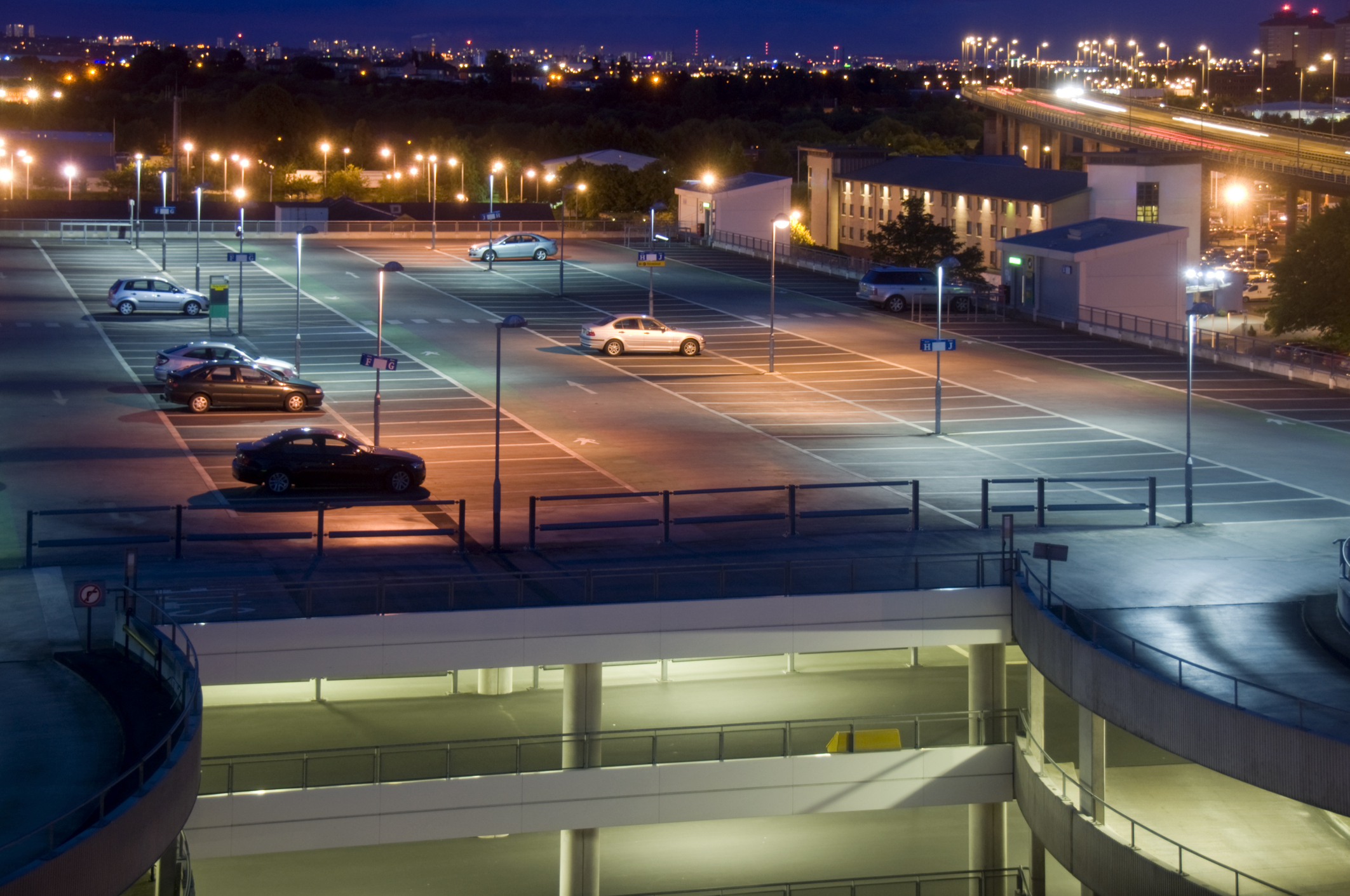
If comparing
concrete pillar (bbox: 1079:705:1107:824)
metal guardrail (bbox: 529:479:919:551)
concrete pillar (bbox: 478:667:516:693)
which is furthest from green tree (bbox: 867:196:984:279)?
concrete pillar (bbox: 1079:705:1107:824)

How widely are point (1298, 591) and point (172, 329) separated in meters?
40.9

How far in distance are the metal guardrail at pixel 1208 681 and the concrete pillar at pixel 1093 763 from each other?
39.0 inches

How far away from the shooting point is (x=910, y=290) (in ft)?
210

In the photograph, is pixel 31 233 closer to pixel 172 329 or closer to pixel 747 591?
pixel 172 329

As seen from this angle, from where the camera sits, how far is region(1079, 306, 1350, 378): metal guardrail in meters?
49.7

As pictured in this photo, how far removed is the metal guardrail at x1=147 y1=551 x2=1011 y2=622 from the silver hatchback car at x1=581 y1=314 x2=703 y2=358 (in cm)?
2794

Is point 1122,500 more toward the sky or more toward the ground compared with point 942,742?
more toward the sky

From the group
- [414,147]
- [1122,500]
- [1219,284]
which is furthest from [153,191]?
[1122,500]

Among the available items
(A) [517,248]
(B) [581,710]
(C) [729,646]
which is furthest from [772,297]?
(A) [517,248]

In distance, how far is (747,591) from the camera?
23219 millimetres

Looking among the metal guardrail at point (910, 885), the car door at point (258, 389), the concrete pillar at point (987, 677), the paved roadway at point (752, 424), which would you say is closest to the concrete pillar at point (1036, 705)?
the concrete pillar at point (987, 677)

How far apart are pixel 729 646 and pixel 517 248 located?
56733 millimetres

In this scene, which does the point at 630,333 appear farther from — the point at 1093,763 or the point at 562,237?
the point at 1093,763

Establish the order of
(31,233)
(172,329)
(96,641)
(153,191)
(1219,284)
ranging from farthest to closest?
(153,191), (31,233), (1219,284), (172,329), (96,641)
